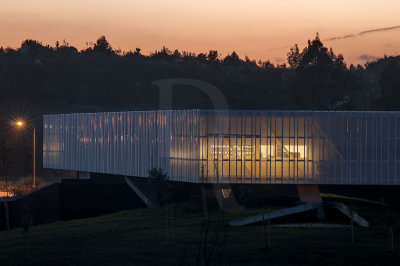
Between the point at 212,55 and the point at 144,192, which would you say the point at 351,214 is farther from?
the point at 212,55

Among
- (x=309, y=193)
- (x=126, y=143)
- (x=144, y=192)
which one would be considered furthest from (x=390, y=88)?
(x=309, y=193)

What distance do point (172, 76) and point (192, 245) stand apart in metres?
138

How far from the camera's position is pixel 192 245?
117 feet

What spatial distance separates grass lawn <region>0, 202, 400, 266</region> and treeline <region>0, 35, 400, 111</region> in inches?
2793

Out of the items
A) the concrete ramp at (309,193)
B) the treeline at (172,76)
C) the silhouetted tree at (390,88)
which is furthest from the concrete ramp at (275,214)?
the silhouetted tree at (390,88)

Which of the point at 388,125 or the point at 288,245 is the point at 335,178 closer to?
the point at 388,125

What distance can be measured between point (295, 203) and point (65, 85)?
4201 inches

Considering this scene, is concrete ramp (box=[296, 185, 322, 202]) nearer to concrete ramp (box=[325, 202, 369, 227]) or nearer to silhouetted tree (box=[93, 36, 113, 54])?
concrete ramp (box=[325, 202, 369, 227])

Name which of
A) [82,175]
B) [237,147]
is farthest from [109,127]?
[237,147]

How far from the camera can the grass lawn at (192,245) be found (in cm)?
3148

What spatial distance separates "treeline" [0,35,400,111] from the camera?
13712cm

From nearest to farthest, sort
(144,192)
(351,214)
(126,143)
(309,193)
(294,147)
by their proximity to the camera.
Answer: (351,214) < (294,147) < (309,193) < (144,192) < (126,143)

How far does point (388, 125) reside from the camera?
60.5m

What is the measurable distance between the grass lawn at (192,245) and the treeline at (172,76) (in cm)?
7094
